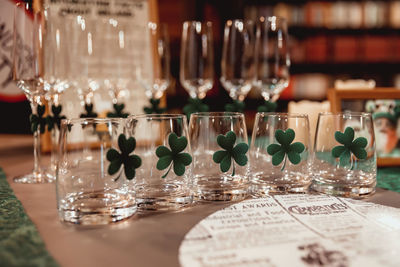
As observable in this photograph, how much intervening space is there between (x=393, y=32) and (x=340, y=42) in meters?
0.53

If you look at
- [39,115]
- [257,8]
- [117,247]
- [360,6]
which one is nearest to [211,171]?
[117,247]

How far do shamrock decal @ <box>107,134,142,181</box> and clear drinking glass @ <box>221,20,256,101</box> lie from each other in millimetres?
719

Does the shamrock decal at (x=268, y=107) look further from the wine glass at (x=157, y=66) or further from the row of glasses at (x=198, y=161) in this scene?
the wine glass at (x=157, y=66)

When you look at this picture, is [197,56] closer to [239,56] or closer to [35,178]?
[239,56]

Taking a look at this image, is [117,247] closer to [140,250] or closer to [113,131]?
[140,250]

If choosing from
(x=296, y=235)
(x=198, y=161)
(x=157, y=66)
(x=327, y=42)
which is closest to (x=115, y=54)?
(x=157, y=66)

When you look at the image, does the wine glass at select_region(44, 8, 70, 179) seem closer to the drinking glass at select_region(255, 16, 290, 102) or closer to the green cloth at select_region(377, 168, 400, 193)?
the drinking glass at select_region(255, 16, 290, 102)

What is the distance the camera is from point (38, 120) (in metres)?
1.05

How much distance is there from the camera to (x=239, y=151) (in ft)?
2.50

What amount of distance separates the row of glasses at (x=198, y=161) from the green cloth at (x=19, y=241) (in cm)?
6

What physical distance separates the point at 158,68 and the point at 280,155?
885 mm

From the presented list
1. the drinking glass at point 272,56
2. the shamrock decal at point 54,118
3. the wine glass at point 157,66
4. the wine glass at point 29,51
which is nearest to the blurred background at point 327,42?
the wine glass at point 157,66

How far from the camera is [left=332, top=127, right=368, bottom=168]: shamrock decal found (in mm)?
809

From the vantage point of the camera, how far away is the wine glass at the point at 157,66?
1.51m
